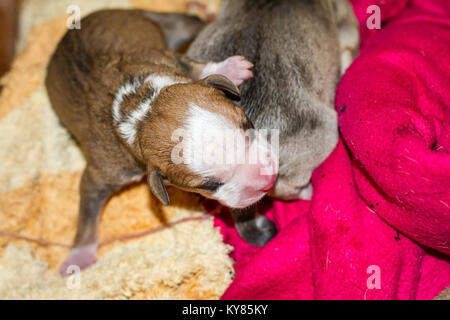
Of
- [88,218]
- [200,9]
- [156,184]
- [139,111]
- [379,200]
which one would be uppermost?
[200,9]

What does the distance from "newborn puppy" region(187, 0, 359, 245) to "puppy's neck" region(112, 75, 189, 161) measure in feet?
1.58

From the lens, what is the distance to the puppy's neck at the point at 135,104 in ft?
8.92

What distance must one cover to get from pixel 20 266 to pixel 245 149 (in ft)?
7.12

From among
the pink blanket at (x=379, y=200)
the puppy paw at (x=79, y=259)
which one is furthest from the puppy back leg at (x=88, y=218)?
the pink blanket at (x=379, y=200)

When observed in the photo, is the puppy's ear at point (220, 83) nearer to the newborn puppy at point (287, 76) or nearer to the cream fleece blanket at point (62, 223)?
the newborn puppy at point (287, 76)

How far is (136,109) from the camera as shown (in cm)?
275

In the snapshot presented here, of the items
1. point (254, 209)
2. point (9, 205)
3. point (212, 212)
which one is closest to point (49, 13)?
point (9, 205)

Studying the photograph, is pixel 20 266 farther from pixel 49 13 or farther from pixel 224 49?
pixel 49 13

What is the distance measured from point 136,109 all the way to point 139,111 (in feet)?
0.12

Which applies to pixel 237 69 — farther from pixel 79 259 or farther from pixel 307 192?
pixel 79 259

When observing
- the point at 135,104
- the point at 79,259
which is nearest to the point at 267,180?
the point at 135,104

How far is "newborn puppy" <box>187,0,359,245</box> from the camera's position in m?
2.91

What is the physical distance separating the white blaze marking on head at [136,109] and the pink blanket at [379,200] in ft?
3.87

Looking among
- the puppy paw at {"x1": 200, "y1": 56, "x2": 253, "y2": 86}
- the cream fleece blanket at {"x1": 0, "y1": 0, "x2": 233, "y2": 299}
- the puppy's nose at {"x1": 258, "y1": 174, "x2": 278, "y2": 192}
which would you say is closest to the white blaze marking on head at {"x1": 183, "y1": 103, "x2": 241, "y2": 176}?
the puppy's nose at {"x1": 258, "y1": 174, "x2": 278, "y2": 192}
